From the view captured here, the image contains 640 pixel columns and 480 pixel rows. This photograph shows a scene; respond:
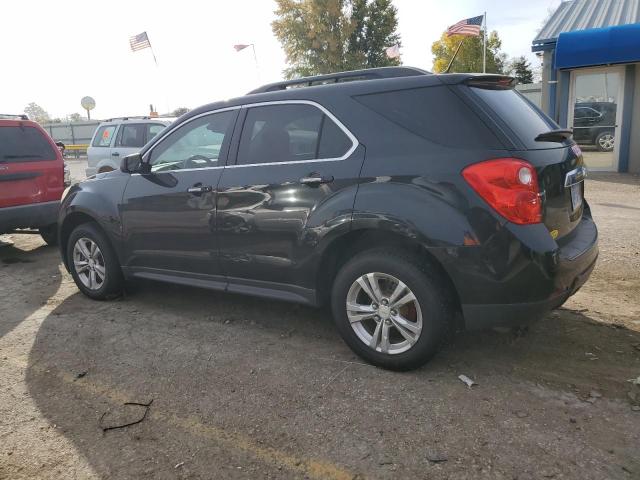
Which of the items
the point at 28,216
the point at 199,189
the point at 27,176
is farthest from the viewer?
the point at 27,176

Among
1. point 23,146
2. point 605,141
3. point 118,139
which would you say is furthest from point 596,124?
point 23,146

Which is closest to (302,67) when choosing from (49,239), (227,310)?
(49,239)

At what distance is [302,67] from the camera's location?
1518 inches

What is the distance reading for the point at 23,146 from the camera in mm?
7160

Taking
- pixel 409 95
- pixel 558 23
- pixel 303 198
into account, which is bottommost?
pixel 303 198

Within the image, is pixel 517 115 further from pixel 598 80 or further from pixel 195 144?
pixel 598 80

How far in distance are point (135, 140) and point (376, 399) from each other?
380 inches

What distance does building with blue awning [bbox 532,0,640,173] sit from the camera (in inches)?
503

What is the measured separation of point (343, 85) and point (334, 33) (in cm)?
3621

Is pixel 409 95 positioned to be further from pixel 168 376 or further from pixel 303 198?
pixel 168 376

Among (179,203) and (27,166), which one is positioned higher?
(27,166)

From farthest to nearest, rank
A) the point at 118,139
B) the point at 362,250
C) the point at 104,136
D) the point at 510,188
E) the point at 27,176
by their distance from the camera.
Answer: the point at 104,136, the point at 118,139, the point at 27,176, the point at 362,250, the point at 510,188

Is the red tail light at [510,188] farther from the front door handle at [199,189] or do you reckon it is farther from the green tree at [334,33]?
the green tree at [334,33]

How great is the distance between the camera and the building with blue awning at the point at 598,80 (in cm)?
1278
